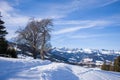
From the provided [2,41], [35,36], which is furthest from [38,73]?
[35,36]

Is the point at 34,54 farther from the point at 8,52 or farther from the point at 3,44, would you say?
the point at 3,44

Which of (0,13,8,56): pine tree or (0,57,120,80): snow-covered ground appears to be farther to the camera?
(0,13,8,56): pine tree

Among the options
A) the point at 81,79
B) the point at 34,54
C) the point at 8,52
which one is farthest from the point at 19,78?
the point at 34,54

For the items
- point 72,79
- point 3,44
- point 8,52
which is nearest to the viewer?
point 72,79

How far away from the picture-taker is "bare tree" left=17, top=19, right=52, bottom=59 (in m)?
56.4

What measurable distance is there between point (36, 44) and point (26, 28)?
15.5ft

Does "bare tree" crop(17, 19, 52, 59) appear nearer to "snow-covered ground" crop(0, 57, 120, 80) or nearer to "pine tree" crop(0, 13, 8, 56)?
"pine tree" crop(0, 13, 8, 56)

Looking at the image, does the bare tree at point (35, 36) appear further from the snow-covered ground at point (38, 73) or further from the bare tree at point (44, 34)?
the snow-covered ground at point (38, 73)

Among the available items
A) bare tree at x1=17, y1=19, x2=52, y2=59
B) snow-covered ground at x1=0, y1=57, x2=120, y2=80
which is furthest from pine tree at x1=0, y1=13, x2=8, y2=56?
snow-covered ground at x1=0, y1=57, x2=120, y2=80

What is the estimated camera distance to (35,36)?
5625cm

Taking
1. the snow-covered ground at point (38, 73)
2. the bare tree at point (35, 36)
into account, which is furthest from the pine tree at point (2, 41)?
the snow-covered ground at point (38, 73)

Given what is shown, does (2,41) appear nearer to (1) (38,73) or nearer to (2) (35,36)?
(2) (35,36)

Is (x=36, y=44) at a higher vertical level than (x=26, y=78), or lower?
higher

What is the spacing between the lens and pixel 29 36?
56.5 meters
